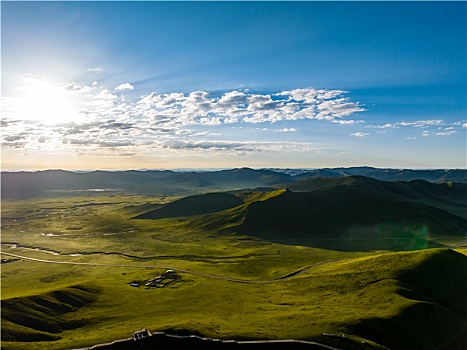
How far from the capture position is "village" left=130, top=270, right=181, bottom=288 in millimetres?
134875

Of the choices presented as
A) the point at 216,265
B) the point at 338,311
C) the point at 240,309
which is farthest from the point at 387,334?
the point at 216,265

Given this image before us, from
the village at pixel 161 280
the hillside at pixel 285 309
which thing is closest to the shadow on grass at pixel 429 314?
the hillside at pixel 285 309

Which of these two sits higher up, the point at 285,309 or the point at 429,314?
the point at 429,314

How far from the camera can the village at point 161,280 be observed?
443 feet

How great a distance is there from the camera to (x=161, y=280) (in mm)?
140375

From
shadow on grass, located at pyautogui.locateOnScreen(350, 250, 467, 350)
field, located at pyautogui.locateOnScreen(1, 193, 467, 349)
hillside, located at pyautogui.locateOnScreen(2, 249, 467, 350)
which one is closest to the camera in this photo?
hillside, located at pyautogui.locateOnScreen(2, 249, 467, 350)

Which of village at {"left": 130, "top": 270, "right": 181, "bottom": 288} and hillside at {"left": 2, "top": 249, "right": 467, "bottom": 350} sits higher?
hillside at {"left": 2, "top": 249, "right": 467, "bottom": 350}

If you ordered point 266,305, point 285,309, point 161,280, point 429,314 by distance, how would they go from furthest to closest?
point 161,280
point 266,305
point 285,309
point 429,314

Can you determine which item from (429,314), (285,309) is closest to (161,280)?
(285,309)

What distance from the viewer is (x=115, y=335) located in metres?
79.6

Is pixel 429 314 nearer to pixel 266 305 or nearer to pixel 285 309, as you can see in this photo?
pixel 285 309

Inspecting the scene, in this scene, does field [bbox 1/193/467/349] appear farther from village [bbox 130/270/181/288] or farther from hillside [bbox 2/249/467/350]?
village [bbox 130/270/181/288]

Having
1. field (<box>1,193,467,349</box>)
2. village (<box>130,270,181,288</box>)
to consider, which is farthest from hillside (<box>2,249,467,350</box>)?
village (<box>130,270,181,288</box>)

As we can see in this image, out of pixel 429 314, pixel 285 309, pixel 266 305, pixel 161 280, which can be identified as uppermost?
pixel 429 314
